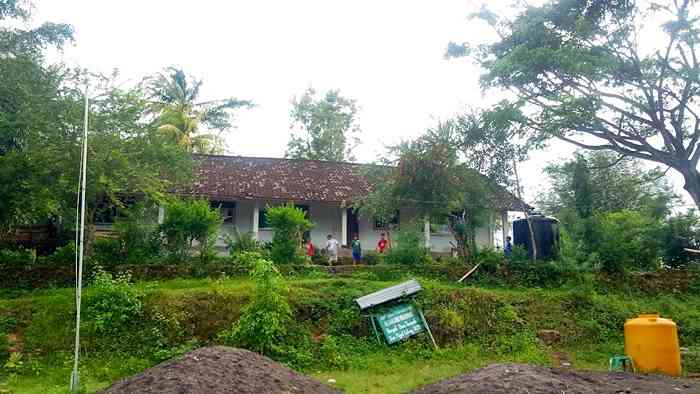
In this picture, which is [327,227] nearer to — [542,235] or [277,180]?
[277,180]

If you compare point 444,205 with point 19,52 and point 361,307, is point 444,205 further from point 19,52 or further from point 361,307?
point 19,52

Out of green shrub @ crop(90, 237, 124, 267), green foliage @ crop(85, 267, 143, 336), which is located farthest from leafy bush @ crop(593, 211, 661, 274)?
green shrub @ crop(90, 237, 124, 267)

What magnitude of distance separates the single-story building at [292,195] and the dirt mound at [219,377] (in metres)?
11.8

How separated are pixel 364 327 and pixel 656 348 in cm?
511

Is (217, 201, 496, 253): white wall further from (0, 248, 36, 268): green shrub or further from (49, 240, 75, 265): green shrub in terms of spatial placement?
(0, 248, 36, 268): green shrub

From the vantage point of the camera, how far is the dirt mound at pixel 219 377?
5.83 meters

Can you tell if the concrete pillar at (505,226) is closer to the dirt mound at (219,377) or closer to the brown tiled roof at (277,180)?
the brown tiled roof at (277,180)

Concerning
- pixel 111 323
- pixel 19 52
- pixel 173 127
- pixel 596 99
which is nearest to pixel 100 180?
pixel 111 323

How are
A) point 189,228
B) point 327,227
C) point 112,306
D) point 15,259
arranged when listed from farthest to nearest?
point 327,227 → point 189,228 → point 15,259 → point 112,306

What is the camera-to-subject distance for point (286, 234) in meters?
13.7

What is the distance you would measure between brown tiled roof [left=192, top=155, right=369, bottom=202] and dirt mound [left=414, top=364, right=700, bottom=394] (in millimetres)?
12179

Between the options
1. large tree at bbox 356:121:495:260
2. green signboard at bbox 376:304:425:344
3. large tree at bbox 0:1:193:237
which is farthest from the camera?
large tree at bbox 356:121:495:260

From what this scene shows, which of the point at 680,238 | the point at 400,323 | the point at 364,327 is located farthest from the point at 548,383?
the point at 680,238

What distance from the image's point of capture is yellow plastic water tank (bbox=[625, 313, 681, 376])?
26.6 ft
